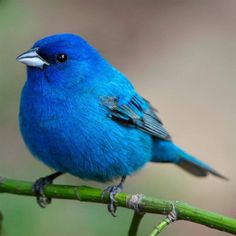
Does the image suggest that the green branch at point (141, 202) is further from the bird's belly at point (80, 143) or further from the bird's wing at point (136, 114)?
the bird's wing at point (136, 114)

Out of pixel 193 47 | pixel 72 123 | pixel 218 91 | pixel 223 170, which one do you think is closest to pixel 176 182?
pixel 223 170

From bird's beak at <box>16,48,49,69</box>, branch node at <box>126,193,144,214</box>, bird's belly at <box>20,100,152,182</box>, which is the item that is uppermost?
bird's beak at <box>16,48,49,69</box>

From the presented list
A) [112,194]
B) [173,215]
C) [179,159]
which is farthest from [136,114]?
[173,215]

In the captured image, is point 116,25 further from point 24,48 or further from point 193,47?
point 24,48

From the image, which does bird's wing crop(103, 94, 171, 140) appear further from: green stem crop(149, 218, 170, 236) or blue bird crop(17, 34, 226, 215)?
green stem crop(149, 218, 170, 236)

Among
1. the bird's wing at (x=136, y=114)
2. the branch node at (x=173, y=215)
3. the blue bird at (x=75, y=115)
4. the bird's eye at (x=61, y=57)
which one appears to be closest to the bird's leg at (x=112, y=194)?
the blue bird at (x=75, y=115)

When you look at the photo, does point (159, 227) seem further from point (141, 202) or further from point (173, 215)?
point (141, 202)

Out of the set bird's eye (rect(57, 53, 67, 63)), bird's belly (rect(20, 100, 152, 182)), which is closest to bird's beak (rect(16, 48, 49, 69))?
bird's eye (rect(57, 53, 67, 63))

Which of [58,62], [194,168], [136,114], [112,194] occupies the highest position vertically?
[58,62]
